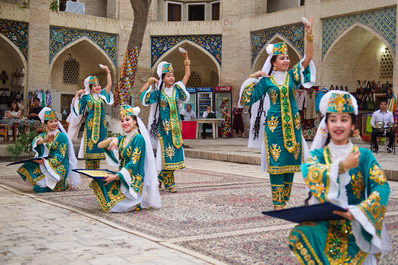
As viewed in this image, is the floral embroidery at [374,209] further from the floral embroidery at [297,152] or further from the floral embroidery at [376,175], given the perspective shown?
the floral embroidery at [297,152]

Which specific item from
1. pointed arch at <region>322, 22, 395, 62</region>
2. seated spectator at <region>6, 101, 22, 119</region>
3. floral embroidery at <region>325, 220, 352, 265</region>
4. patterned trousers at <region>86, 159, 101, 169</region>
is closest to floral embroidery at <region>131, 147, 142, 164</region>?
patterned trousers at <region>86, 159, 101, 169</region>

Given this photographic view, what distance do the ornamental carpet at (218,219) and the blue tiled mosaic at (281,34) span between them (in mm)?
11131

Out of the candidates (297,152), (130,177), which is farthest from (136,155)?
(297,152)

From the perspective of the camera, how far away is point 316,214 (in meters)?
2.54

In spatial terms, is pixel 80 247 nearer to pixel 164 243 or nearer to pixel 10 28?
pixel 164 243

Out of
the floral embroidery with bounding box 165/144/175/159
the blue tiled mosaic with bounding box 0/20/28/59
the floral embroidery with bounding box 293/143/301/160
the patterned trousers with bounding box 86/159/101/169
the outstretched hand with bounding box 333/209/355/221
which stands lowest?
the patterned trousers with bounding box 86/159/101/169

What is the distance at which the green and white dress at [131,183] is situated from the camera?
16.8 feet

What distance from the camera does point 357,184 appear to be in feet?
8.91

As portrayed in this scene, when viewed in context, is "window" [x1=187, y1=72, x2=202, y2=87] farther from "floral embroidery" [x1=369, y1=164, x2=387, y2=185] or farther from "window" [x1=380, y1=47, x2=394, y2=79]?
"floral embroidery" [x1=369, y1=164, x2=387, y2=185]

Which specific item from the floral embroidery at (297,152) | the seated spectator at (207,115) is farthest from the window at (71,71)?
the floral embroidery at (297,152)

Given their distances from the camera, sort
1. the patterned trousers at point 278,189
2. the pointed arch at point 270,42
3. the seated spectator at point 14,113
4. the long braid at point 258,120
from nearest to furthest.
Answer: the patterned trousers at point 278,189 → the long braid at point 258,120 → the seated spectator at point 14,113 → the pointed arch at point 270,42

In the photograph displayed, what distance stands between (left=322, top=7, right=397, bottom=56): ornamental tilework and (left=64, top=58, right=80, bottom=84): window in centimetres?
988

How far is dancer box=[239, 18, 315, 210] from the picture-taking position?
4.98 m

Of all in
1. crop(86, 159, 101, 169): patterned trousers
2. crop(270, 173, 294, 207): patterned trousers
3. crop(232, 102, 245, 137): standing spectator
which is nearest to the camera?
crop(270, 173, 294, 207): patterned trousers
